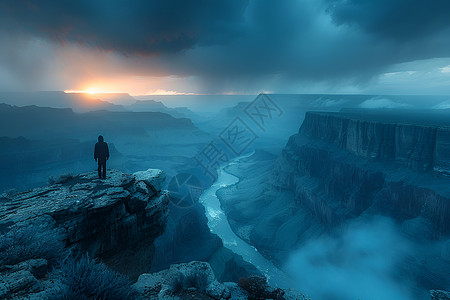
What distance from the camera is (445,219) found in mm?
22234

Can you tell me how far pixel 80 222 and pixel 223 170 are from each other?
77018 mm

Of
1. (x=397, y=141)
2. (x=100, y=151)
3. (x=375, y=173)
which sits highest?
(x=100, y=151)

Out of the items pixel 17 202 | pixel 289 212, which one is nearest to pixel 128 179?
pixel 17 202

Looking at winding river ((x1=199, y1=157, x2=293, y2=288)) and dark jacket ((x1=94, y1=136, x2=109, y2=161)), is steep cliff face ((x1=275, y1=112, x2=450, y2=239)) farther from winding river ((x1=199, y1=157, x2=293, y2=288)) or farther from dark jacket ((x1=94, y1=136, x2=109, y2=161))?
dark jacket ((x1=94, y1=136, x2=109, y2=161))

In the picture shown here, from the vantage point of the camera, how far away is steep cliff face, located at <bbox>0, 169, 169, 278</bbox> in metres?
7.09

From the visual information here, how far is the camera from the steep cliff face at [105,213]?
279 inches

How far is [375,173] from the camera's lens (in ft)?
106

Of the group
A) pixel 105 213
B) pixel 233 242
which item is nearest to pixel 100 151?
pixel 105 213

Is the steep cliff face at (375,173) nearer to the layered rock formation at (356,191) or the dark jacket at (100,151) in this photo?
the layered rock formation at (356,191)

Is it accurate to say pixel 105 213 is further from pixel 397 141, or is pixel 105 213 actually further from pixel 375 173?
pixel 397 141

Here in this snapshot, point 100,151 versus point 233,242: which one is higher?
point 100,151

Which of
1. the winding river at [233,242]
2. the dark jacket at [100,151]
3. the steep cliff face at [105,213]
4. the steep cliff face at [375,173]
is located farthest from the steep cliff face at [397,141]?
the dark jacket at [100,151]

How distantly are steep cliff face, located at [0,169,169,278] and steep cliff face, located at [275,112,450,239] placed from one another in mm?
28433

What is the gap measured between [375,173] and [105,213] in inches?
1435
